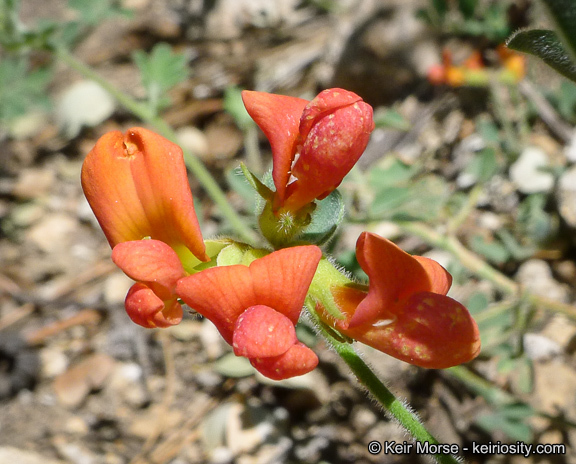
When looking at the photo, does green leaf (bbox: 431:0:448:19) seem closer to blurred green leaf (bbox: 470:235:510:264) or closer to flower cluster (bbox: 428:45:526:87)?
flower cluster (bbox: 428:45:526:87)

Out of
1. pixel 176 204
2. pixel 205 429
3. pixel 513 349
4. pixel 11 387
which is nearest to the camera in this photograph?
pixel 176 204

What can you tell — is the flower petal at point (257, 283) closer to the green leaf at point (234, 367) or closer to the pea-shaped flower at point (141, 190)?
the pea-shaped flower at point (141, 190)

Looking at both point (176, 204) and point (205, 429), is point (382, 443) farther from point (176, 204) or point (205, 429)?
point (176, 204)

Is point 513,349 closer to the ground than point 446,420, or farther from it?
farther from it

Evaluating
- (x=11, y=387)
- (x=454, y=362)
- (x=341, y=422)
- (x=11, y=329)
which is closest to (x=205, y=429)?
(x=341, y=422)

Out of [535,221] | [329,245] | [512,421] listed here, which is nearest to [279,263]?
[329,245]

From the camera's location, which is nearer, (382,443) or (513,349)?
(513,349)

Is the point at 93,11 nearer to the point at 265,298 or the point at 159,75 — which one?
the point at 159,75
